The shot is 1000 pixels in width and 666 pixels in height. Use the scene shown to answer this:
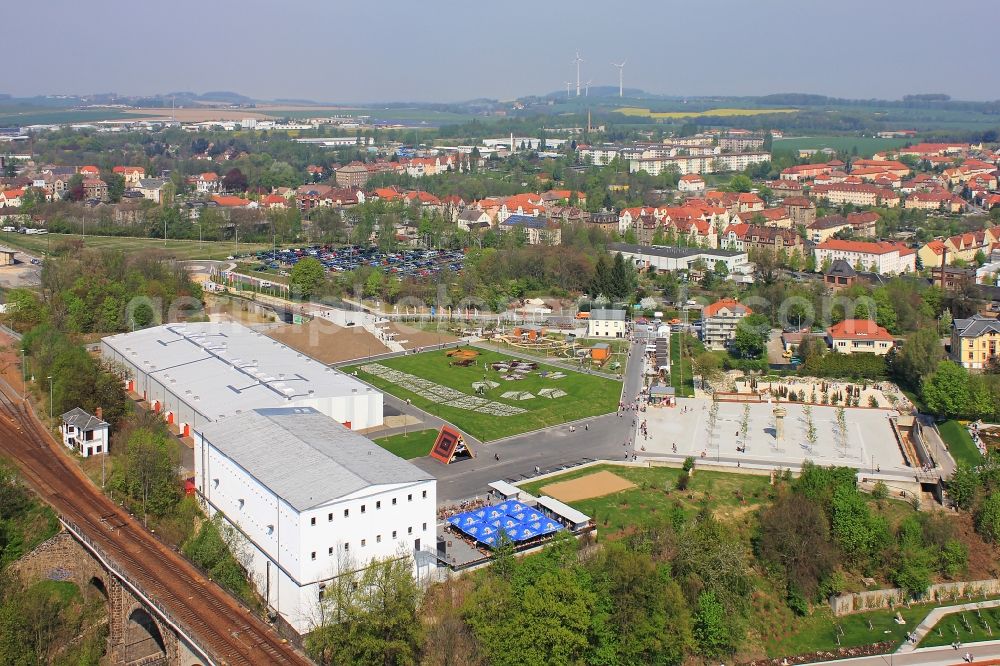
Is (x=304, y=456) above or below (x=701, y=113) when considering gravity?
below

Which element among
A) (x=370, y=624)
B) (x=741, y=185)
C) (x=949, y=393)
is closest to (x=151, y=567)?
(x=370, y=624)

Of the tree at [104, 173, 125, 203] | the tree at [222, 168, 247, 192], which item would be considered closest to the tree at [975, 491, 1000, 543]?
the tree at [104, 173, 125, 203]

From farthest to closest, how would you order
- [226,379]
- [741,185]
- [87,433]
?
[741,185], [226,379], [87,433]

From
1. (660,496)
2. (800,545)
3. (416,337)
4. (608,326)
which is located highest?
(608,326)

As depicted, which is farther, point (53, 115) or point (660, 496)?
point (53, 115)

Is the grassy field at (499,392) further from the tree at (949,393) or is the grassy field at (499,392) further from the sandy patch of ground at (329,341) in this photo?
the tree at (949,393)

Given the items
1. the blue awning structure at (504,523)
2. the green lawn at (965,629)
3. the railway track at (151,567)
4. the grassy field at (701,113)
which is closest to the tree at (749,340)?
the green lawn at (965,629)

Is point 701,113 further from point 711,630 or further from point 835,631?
point 711,630
